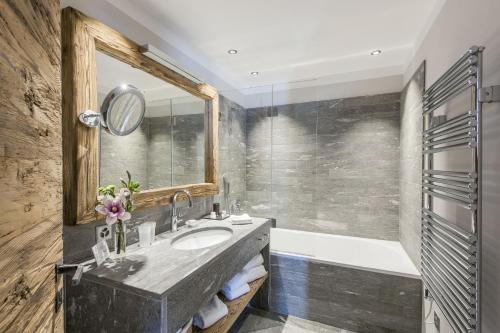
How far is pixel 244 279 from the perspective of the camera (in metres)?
1.97

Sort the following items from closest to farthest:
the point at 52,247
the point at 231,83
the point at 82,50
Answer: the point at 52,247 < the point at 82,50 < the point at 231,83

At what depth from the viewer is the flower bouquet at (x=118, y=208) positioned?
1.25m

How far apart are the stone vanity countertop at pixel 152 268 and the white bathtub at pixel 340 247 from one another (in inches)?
50.9

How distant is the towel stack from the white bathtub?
0.32m

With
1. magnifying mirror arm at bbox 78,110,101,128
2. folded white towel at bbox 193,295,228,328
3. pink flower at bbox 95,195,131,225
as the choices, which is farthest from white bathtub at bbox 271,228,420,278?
magnifying mirror arm at bbox 78,110,101,128

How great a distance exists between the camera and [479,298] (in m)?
1.00

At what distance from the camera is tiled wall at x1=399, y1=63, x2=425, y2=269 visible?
2121 millimetres

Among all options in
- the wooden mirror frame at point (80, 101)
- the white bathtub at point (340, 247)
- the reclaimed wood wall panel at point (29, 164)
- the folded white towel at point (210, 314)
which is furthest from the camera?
the white bathtub at point (340, 247)

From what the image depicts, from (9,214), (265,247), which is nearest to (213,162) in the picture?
(265,247)

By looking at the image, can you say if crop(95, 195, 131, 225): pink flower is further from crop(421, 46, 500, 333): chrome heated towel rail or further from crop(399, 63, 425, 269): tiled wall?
crop(399, 63, 425, 269): tiled wall

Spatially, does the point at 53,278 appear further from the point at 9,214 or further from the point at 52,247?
the point at 9,214

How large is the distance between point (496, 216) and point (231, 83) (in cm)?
274

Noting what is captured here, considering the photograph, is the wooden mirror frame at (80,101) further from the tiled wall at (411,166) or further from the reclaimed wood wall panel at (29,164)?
the tiled wall at (411,166)

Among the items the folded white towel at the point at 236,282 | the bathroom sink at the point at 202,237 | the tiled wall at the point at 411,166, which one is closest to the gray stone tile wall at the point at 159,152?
the bathroom sink at the point at 202,237
